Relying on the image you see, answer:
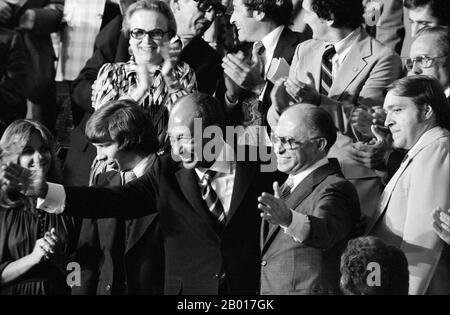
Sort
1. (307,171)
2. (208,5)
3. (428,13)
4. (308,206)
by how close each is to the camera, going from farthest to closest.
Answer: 1. (208,5)
2. (428,13)
3. (307,171)
4. (308,206)

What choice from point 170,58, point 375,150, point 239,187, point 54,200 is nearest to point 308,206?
point 239,187

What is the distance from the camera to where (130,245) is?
19.2ft

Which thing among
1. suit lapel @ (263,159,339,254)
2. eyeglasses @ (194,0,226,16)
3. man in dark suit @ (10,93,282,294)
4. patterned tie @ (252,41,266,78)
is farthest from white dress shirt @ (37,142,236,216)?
eyeglasses @ (194,0,226,16)

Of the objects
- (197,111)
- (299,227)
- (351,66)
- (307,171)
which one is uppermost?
(351,66)

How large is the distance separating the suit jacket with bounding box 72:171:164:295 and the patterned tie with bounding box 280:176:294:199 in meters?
0.57

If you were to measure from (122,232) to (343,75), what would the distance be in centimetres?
116

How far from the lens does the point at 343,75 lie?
595 centimetres

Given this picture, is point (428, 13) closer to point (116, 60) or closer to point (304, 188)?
point (304, 188)

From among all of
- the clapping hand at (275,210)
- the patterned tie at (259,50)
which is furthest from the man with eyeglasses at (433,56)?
the clapping hand at (275,210)

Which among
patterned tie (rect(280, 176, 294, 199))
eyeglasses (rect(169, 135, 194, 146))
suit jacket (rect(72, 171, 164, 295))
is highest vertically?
eyeglasses (rect(169, 135, 194, 146))

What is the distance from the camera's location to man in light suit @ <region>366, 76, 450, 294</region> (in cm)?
554

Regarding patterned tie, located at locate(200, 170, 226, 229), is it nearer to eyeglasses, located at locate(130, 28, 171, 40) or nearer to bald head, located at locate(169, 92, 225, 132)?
bald head, located at locate(169, 92, 225, 132)

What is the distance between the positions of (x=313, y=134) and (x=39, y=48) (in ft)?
6.04

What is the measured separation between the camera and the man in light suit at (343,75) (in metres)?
5.77
